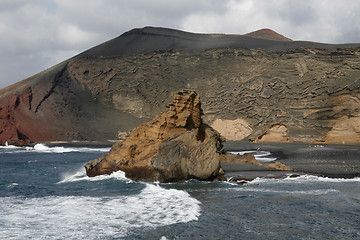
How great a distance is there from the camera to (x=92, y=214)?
48.5ft

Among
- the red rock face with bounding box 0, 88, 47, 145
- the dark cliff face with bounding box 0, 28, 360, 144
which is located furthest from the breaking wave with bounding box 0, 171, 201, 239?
the red rock face with bounding box 0, 88, 47, 145

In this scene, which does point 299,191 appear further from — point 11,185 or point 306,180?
point 11,185

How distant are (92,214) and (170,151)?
9405mm

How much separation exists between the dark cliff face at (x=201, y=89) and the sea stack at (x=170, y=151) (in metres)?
39.4

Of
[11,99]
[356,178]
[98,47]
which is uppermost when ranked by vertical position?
[98,47]

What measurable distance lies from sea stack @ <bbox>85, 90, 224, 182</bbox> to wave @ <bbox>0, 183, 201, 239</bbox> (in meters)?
3.54

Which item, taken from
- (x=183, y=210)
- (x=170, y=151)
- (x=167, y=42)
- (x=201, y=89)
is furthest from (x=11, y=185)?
(x=167, y=42)

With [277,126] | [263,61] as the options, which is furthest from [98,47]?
[277,126]

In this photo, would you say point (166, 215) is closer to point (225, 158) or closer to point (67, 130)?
point (225, 158)

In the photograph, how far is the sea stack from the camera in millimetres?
22984

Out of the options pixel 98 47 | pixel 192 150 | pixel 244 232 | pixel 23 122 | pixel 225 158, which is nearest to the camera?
pixel 244 232

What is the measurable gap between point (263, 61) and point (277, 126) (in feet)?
73.4

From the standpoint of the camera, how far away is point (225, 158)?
31.8 metres

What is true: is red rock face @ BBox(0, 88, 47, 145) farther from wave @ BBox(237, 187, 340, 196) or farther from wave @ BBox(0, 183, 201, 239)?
wave @ BBox(237, 187, 340, 196)
